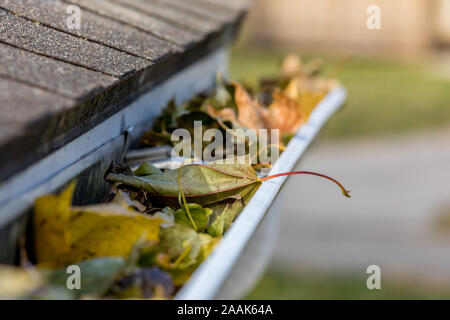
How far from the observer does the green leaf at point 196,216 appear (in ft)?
4.23

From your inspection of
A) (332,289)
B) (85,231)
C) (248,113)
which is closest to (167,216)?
(85,231)

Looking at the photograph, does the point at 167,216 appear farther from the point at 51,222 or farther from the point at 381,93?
the point at 381,93

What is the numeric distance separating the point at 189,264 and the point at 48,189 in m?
0.30

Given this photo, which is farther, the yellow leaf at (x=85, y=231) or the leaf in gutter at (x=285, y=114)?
the leaf in gutter at (x=285, y=114)

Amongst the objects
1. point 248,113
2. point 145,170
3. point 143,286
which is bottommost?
point 143,286

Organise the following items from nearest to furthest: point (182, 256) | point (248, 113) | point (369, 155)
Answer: point (182, 256), point (248, 113), point (369, 155)

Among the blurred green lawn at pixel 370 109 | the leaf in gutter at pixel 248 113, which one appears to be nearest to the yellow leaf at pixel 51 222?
the leaf in gutter at pixel 248 113

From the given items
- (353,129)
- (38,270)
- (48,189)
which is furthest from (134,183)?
(353,129)

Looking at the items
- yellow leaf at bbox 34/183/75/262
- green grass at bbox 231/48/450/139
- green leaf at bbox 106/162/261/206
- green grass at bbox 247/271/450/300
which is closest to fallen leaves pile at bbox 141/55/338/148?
green leaf at bbox 106/162/261/206

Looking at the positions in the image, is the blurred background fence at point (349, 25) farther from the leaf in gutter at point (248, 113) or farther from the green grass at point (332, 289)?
the leaf in gutter at point (248, 113)

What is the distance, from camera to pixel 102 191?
1.41 metres

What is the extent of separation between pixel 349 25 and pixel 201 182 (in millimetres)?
11034

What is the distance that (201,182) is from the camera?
1.37 meters
